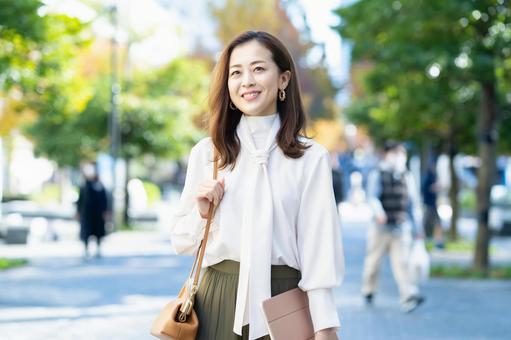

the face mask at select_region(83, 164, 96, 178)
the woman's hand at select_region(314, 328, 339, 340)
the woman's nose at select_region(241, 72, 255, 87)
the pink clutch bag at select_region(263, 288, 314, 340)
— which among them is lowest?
the woman's hand at select_region(314, 328, 339, 340)

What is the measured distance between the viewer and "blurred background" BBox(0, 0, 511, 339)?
437 inches

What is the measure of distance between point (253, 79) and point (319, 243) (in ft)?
2.03

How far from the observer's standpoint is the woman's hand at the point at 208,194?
11.0 feet

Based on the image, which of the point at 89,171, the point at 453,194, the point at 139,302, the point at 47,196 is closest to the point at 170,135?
the point at 453,194

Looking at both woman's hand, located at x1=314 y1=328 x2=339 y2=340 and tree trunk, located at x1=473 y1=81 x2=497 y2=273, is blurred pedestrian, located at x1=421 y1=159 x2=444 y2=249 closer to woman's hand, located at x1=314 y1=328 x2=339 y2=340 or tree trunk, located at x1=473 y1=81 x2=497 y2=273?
tree trunk, located at x1=473 y1=81 x2=497 y2=273

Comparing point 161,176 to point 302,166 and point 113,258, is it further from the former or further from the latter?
point 302,166

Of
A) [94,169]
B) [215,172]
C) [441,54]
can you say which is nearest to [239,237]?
[215,172]

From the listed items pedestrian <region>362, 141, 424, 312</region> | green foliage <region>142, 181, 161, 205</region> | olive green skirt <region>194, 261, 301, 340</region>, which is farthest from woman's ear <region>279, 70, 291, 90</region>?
green foliage <region>142, 181, 161, 205</region>

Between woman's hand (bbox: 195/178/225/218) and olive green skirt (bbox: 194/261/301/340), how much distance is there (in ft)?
0.79

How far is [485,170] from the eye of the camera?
1602cm

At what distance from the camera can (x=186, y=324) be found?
3441 millimetres

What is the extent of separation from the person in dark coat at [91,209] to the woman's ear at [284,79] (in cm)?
1496

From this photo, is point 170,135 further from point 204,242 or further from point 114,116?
point 204,242

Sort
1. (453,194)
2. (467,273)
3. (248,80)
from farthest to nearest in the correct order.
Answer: (453,194)
(467,273)
(248,80)
